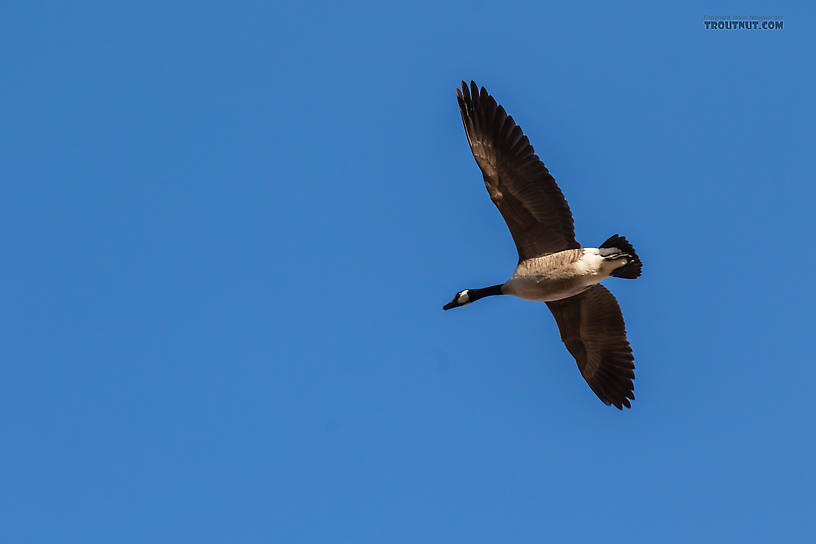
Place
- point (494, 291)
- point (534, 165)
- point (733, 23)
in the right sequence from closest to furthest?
point (534, 165) < point (494, 291) < point (733, 23)

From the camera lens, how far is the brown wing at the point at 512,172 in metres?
14.1

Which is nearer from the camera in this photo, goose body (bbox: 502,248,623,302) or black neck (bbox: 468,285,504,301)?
goose body (bbox: 502,248,623,302)

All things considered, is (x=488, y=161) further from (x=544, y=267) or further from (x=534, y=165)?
(x=544, y=267)

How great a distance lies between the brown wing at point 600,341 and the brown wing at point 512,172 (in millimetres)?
1421

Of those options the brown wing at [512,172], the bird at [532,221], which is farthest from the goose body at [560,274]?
the brown wing at [512,172]

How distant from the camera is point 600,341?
15.9 metres

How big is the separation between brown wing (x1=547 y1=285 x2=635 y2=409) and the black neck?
1069mm

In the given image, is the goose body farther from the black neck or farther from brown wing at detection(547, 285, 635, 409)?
brown wing at detection(547, 285, 635, 409)

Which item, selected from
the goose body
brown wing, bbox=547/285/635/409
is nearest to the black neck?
the goose body

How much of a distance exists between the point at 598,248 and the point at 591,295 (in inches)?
52.9

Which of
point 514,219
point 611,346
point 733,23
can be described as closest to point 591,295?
point 611,346

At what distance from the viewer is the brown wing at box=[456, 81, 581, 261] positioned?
14.1 meters

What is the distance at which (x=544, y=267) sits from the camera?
14.6m

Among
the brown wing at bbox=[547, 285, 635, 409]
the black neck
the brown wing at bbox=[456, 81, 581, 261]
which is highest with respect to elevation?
the brown wing at bbox=[456, 81, 581, 261]
